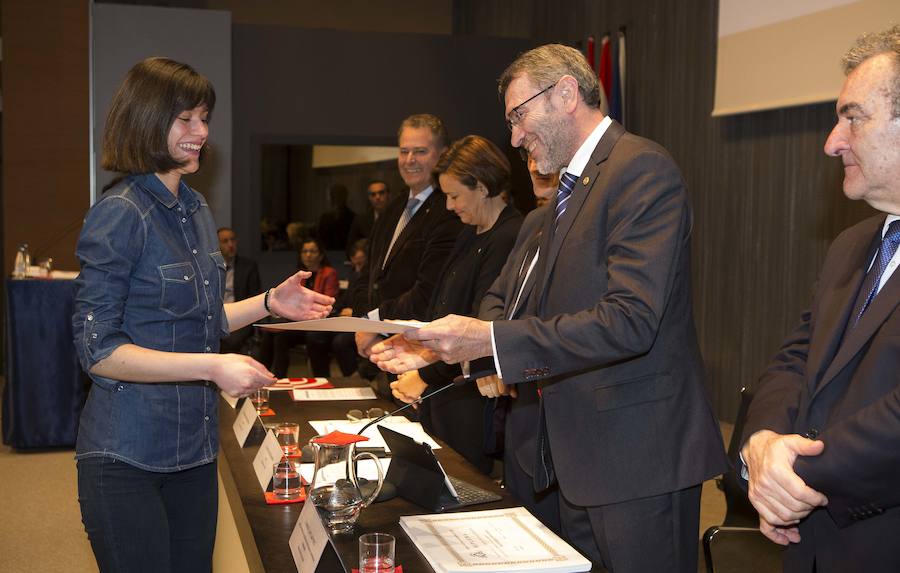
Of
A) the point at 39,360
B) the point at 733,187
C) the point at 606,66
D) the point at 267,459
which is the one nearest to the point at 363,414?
the point at 267,459

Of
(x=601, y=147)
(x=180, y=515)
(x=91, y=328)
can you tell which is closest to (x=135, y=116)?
(x=91, y=328)

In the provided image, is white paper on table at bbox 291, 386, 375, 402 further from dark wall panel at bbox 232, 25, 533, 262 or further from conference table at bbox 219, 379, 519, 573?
dark wall panel at bbox 232, 25, 533, 262

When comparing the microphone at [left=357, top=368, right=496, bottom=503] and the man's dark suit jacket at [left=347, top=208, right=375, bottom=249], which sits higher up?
the man's dark suit jacket at [left=347, top=208, right=375, bottom=249]

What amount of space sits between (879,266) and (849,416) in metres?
0.32

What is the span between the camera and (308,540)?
1666 millimetres

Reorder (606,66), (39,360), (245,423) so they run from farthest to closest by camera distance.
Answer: (606,66) < (39,360) < (245,423)

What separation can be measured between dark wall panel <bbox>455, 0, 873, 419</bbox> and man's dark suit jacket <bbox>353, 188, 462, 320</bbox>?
2.61m

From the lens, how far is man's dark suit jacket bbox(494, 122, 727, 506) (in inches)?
75.2

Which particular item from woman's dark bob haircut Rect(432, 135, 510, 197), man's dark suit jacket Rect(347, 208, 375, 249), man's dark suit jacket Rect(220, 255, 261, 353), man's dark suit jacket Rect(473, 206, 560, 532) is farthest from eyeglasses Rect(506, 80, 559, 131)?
man's dark suit jacket Rect(347, 208, 375, 249)

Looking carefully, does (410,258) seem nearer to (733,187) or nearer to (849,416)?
(849,416)

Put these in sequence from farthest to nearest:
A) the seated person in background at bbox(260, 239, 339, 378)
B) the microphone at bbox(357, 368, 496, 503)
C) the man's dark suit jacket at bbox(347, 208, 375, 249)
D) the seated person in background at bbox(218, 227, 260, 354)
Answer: the man's dark suit jacket at bbox(347, 208, 375, 249), the seated person in background at bbox(260, 239, 339, 378), the seated person in background at bbox(218, 227, 260, 354), the microphone at bbox(357, 368, 496, 503)

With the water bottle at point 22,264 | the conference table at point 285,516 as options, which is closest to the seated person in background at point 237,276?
the water bottle at point 22,264

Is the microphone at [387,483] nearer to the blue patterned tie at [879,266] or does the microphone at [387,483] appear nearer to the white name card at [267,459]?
the white name card at [267,459]

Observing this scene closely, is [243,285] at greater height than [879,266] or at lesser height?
lesser
